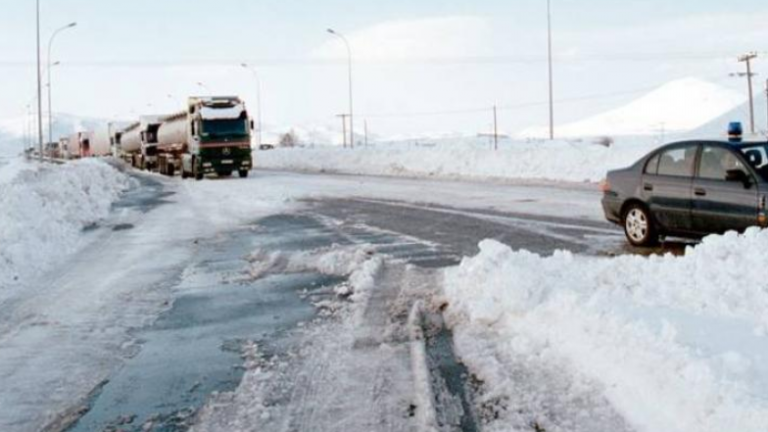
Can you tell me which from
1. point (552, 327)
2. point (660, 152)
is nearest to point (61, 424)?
point (552, 327)

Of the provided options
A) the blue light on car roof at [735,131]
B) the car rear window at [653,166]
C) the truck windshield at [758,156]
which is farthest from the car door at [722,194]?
the car rear window at [653,166]

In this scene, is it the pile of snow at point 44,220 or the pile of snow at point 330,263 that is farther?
the pile of snow at point 44,220

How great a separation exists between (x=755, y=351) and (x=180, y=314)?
17.9ft

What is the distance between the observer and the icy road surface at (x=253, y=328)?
18.0 feet

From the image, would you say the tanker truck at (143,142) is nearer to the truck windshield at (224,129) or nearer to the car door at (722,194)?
the truck windshield at (224,129)

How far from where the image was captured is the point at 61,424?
5309 millimetres

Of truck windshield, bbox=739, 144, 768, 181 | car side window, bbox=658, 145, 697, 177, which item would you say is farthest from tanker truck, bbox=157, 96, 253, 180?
truck windshield, bbox=739, 144, 768, 181

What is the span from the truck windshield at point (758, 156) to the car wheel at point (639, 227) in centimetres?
171

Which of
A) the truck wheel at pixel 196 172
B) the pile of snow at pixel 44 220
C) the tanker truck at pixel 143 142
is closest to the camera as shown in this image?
the pile of snow at pixel 44 220

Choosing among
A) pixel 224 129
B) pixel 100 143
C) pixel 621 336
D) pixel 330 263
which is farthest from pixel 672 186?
pixel 100 143

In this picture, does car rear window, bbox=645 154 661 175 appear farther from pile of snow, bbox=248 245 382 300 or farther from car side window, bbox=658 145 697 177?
pile of snow, bbox=248 245 382 300

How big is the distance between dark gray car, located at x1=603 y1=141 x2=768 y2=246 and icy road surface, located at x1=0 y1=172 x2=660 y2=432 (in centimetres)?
60

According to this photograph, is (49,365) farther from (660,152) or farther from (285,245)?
(660,152)

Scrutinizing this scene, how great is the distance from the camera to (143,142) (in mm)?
56812
